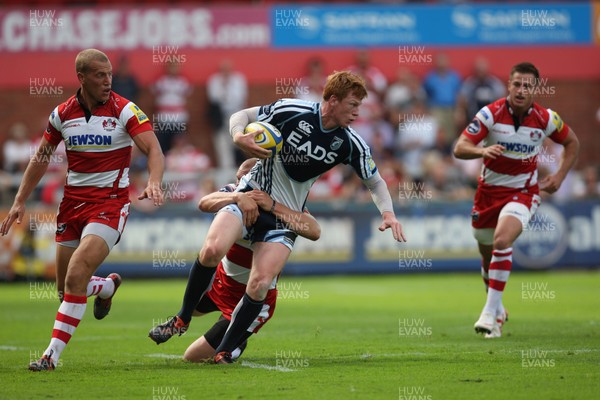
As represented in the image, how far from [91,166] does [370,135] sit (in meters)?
14.4

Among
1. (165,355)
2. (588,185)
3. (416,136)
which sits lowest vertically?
(165,355)

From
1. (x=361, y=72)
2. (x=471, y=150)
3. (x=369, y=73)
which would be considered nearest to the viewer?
(x=471, y=150)

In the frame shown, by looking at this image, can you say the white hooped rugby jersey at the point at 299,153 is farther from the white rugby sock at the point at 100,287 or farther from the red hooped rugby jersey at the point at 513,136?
the red hooped rugby jersey at the point at 513,136

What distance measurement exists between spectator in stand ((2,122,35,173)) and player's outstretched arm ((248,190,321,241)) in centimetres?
1377

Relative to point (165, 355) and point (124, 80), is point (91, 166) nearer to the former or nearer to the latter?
point (165, 355)

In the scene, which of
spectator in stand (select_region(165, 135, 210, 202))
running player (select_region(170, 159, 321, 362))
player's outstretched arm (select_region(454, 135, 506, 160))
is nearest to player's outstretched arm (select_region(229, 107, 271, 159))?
running player (select_region(170, 159, 321, 362))

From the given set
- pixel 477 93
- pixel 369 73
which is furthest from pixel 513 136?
pixel 369 73

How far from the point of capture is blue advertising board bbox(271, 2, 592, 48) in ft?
79.6

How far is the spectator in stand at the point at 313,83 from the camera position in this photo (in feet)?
73.2

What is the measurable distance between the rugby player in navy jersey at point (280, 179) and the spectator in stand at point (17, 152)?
535 inches

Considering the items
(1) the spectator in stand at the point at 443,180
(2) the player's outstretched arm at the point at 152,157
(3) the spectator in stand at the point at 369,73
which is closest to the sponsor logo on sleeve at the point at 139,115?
(2) the player's outstretched arm at the point at 152,157

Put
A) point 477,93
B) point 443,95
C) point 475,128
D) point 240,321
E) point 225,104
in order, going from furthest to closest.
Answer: point 443,95 → point 225,104 → point 477,93 → point 475,128 → point 240,321

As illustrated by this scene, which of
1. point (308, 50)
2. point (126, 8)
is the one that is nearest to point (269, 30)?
point (308, 50)

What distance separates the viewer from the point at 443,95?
23812 mm
